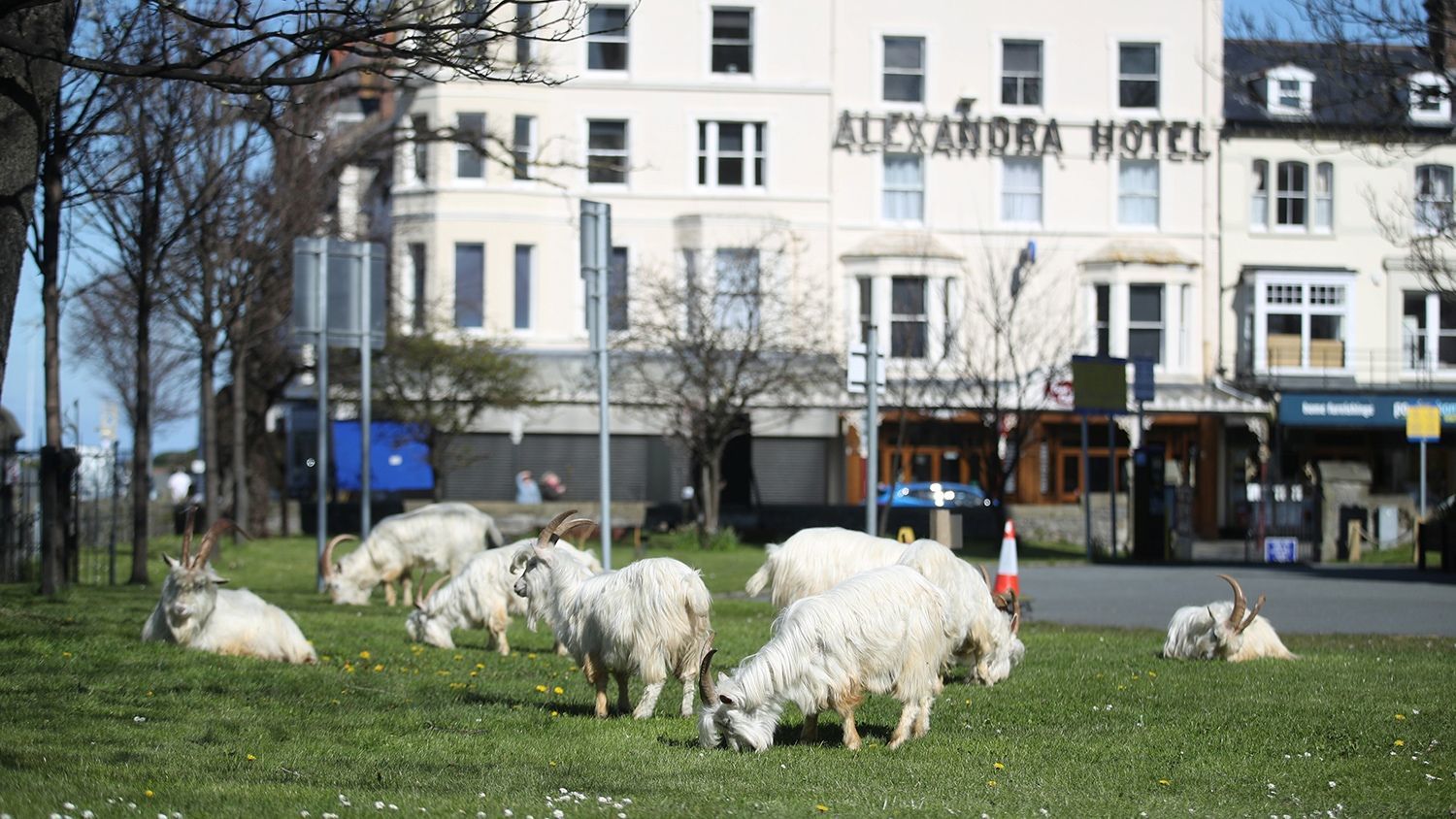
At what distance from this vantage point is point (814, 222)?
44594 millimetres

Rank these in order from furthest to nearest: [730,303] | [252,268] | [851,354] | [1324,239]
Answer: [1324,239], [730,303], [252,268], [851,354]

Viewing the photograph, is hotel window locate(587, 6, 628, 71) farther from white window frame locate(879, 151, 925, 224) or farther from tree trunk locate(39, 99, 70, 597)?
tree trunk locate(39, 99, 70, 597)

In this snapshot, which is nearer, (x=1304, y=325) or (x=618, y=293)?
(x=618, y=293)

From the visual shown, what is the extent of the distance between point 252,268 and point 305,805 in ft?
66.4

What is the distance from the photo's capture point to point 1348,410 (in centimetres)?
4412

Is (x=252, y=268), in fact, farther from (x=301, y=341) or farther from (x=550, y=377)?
(x=550, y=377)

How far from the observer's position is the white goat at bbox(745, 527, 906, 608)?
12984mm

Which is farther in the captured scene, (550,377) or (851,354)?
(550,377)

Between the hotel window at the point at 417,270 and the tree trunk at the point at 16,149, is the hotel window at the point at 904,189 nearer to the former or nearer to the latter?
the hotel window at the point at 417,270

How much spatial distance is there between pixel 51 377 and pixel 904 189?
29131 millimetres

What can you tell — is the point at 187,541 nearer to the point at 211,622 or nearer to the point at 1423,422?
the point at 211,622

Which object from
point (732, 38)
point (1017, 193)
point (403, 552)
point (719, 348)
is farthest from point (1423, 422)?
point (403, 552)

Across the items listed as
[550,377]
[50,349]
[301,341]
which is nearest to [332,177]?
[301,341]

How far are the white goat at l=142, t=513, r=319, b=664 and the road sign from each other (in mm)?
22729
